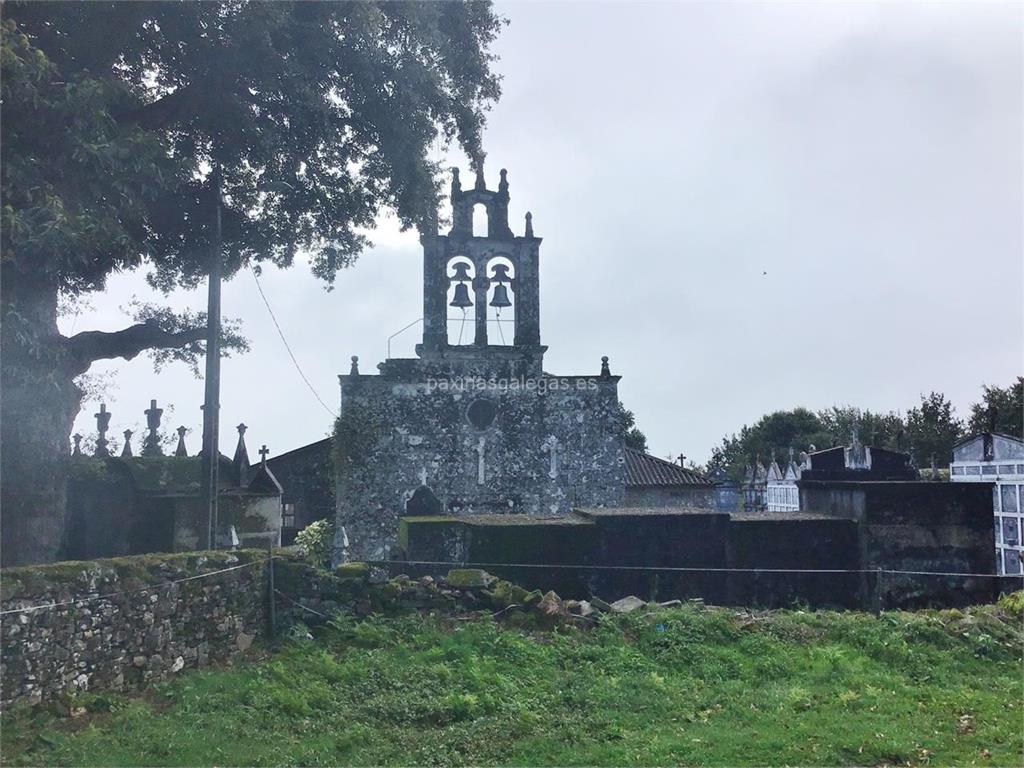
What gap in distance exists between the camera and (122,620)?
23.8 feet

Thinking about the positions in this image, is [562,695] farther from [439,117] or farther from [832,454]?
[832,454]

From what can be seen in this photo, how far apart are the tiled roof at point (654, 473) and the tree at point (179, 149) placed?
19769 millimetres

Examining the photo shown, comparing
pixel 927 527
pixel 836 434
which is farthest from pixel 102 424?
pixel 836 434

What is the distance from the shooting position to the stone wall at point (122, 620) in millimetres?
6252

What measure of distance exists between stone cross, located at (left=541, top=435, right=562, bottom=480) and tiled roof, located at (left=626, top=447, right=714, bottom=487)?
8.95m

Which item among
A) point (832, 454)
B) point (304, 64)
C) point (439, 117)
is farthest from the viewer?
point (832, 454)

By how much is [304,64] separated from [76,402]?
6.49 metres

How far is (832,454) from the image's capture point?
21.5 m

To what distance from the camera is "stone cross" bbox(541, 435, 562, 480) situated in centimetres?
2548

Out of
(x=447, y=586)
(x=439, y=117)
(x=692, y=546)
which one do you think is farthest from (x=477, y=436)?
(x=447, y=586)

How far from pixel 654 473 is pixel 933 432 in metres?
17.4

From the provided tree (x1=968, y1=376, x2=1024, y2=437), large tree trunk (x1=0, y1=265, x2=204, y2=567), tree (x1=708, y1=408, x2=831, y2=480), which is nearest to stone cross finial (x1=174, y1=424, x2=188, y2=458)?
large tree trunk (x1=0, y1=265, x2=204, y2=567)

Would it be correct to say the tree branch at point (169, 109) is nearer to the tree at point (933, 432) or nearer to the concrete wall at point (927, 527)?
the concrete wall at point (927, 527)

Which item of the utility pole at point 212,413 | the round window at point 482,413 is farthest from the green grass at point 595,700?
the round window at point 482,413
